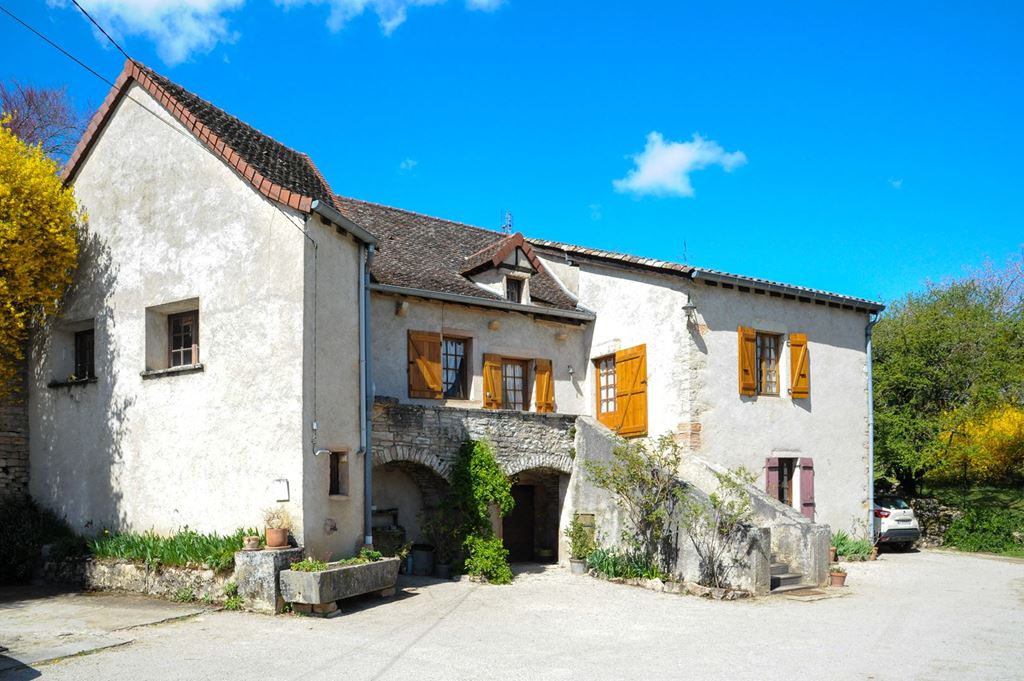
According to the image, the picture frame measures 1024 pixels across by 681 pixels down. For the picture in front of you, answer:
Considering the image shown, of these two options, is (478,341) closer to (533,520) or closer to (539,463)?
(539,463)

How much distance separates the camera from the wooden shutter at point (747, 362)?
56.3 ft

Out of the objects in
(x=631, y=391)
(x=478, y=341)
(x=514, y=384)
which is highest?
(x=478, y=341)

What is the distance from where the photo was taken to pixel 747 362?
17.3 m

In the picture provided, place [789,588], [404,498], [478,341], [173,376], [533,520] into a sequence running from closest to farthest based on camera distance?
[173,376] → [789,588] → [404,498] → [478,341] → [533,520]

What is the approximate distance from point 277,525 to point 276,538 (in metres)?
0.41

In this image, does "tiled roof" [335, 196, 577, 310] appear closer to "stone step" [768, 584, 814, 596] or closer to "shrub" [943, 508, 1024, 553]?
"stone step" [768, 584, 814, 596]

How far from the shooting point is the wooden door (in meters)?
18.0

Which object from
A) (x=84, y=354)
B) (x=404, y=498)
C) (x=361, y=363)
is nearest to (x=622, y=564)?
(x=404, y=498)

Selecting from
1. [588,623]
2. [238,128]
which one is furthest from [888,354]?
[238,128]

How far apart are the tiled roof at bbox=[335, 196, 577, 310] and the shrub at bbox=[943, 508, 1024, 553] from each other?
10761mm

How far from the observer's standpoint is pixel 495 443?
15.7 metres

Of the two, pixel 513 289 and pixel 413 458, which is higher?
pixel 513 289

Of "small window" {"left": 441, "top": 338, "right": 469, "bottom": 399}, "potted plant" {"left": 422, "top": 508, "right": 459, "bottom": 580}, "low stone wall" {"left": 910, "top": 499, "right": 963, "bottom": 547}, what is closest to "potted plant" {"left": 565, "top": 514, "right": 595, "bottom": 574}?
"potted plant" {"left": 422, "top": 508, "right": 459, "bottom": 580}

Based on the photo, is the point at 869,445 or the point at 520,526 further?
the point at 869,445
